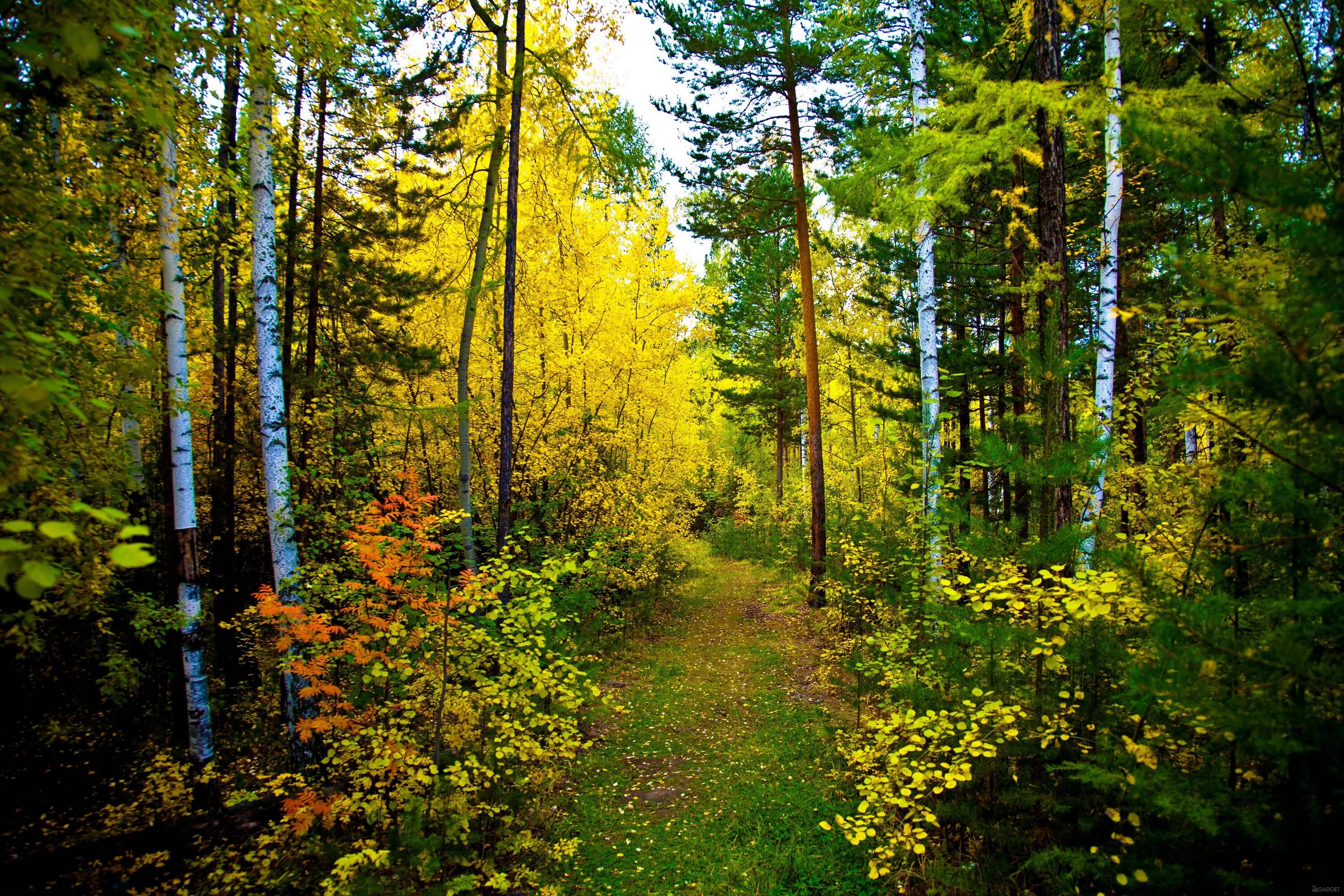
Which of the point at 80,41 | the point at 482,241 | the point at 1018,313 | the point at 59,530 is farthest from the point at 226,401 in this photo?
the point at 1018,313

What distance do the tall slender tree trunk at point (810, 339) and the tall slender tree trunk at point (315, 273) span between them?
8344mm

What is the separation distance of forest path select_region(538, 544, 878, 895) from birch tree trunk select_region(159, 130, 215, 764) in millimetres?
3592

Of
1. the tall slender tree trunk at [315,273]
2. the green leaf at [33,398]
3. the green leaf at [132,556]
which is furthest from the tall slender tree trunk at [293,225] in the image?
the green leaf at [132,556]

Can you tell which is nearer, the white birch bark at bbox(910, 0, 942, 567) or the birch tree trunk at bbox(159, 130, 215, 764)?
the birch tree trunk at bbox(159, 130, 215, 764)

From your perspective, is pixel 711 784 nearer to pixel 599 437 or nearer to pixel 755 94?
pixel 599 437

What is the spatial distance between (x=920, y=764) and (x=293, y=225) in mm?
10081

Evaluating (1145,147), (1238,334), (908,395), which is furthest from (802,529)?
(1145,147)

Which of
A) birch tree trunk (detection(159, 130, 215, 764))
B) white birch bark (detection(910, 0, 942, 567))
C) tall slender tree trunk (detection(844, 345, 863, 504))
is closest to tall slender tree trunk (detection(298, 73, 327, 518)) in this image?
birch tree trunk (detection(159, 130, 215, 764))

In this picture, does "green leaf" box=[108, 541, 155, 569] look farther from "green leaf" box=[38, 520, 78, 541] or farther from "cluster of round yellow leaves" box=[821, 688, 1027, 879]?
"cluster of round yellow leaves" box=[821, 688, 1027, 879]

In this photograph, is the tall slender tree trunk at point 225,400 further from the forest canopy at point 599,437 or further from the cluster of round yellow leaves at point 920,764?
the cluster of round yellow leaves at point 920,764

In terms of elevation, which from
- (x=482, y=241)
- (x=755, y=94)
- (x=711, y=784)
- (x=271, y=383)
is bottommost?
(x=711, y=784)

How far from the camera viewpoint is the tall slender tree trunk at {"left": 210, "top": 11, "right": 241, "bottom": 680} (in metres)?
6.41

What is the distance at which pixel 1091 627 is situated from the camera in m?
3.44

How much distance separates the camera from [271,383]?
5793mm
